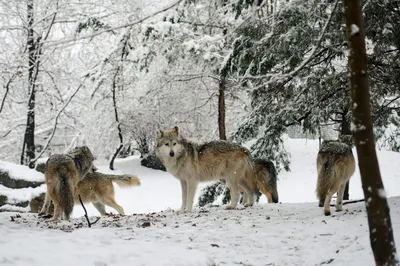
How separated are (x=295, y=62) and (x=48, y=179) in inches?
192

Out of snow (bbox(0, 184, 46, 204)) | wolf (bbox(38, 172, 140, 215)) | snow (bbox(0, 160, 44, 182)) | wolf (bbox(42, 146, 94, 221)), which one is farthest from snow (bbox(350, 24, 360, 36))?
snow (bbox(0, 160, 44, 182))

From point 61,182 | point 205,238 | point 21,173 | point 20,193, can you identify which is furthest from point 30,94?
point 205,238

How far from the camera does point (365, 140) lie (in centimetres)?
457

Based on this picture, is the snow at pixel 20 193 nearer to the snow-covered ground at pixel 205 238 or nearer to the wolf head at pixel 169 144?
the snow-covered ground at pixel 205 238

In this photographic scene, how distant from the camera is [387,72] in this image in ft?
27.4

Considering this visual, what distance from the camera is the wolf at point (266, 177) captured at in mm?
10539

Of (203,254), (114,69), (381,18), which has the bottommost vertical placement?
(203,254)

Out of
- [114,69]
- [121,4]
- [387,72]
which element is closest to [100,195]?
[387,72]

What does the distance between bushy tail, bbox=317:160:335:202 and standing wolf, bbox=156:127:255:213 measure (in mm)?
2021

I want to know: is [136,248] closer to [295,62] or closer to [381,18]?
[295,62]

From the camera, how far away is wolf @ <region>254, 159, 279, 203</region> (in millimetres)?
10539

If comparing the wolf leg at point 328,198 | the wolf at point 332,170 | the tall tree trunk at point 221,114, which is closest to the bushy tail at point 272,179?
the wolf at point 332,170

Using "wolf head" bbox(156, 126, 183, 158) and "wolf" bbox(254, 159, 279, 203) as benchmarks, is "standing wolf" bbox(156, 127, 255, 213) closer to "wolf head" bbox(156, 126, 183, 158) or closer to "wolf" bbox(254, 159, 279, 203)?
"wolf head" bbox(156, 126, 183, 158)

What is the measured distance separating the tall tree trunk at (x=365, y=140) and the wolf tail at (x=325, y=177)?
363cm
